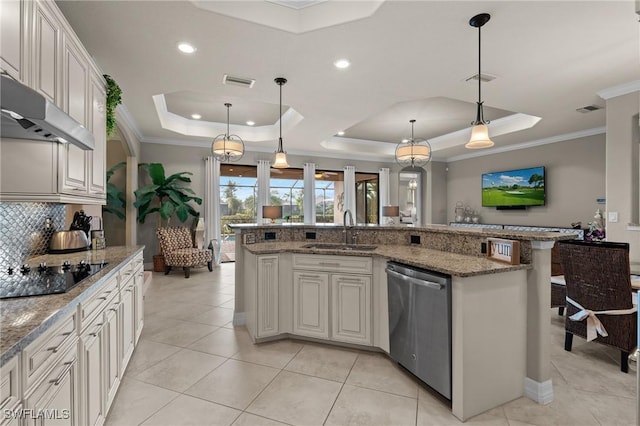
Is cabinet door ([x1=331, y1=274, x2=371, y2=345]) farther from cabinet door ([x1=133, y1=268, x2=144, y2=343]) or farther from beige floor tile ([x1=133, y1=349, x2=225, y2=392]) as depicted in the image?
cabinet door ([x1=133, y1=268, x2=144, y2=343])

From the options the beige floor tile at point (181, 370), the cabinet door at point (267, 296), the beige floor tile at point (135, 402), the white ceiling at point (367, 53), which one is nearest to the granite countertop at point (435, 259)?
the cabinet door at point (267, 296)

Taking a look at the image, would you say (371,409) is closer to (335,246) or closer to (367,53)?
(335,246)

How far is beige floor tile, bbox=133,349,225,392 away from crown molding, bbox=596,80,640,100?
5.43 m

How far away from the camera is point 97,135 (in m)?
2.63

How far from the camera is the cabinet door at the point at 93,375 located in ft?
4.70

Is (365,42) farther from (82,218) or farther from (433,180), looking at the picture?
(433,180)

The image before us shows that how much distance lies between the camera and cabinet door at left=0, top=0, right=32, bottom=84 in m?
1.44

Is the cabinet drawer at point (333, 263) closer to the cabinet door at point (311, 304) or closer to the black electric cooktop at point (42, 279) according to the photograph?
the cabinet door at point (311, 304)

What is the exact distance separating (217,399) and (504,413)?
73.3 inches

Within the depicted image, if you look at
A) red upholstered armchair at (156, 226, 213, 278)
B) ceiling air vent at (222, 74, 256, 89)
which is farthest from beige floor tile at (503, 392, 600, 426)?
red upholstered armchair at (156, 226, 213, 278)

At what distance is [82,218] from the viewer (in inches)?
112

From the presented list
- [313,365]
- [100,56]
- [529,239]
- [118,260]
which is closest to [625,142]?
[529,239]

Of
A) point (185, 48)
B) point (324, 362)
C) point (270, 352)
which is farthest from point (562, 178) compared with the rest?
point (185, 48)

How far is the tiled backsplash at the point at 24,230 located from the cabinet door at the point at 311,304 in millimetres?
2051
